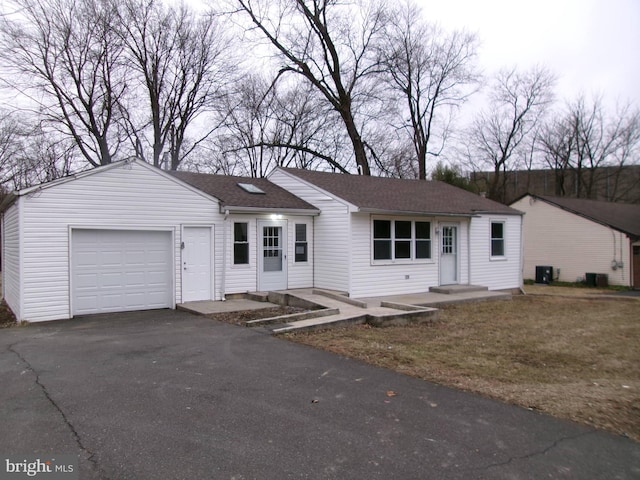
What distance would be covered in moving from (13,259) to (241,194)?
19.6 ft

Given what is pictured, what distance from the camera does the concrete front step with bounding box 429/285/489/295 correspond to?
1435 centimetres

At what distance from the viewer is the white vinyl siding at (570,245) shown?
2189 centimetres

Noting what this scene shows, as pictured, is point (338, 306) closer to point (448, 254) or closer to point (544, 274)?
point (448, 254)

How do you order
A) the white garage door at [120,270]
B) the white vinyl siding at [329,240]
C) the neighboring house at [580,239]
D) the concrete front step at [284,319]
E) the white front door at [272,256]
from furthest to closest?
the neighboring house at [580,239], the white front door at [272,256], the white vinyl siding at [329,240], the white garage door at [120,270], the concrete front step at [284,319]

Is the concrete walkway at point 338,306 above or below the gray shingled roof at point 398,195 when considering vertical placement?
below

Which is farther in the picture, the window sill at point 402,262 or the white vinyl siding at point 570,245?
the white vinyl siding at point 570,245

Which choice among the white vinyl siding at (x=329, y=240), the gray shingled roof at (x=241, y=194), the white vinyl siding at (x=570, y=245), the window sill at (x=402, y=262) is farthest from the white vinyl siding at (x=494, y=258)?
the white vinyl siding at (x=570, y=245)

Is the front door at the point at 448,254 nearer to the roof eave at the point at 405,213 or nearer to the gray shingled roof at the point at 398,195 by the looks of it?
the roof eave at the point at 405,213

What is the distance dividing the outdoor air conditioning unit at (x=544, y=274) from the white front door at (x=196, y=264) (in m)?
18.1

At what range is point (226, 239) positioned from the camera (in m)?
12.7

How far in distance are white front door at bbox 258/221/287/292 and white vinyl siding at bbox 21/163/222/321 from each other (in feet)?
7.05

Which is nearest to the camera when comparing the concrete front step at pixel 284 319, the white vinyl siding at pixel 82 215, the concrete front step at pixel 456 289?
the concrete front step at pixel 284 319

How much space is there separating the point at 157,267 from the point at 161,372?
6.05 metres

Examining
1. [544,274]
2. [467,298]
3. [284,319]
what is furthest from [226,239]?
[544,274]
